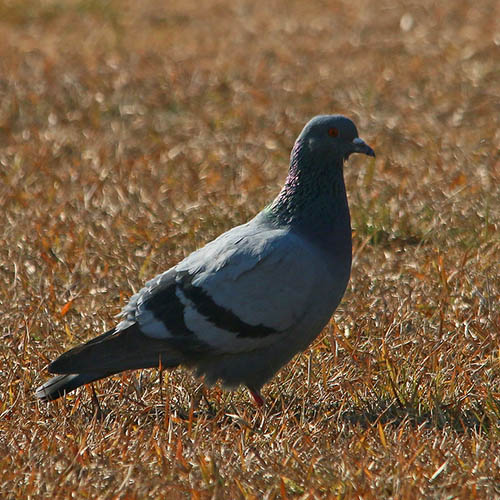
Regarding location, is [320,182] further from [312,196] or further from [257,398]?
[257,398]

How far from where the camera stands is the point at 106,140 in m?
7.21

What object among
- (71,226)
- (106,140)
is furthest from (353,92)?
(71,226)

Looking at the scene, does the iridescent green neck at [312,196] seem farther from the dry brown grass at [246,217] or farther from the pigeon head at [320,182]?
the dry brown grass at [246,217]

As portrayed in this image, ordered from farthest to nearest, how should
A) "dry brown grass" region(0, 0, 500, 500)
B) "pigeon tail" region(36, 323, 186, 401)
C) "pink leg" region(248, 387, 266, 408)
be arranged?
"pink leg" region(248, 387, 266, 408), "pigeon tail" region(36, 323, 186, 401), "dry brown grass" region(0, 0, 500, 500)

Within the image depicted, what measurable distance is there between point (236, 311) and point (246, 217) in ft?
A: 6.88

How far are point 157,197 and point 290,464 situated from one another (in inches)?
128

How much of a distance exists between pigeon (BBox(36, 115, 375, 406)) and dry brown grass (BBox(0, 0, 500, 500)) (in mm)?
181

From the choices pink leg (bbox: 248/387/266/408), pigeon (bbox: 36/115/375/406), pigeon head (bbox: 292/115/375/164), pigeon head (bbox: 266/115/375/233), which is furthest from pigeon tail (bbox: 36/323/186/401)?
pigeon head (bbox: 292/115/375/164)

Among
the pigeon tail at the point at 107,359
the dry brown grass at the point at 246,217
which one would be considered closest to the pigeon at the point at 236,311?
the pigeon tail at the point at 107,359

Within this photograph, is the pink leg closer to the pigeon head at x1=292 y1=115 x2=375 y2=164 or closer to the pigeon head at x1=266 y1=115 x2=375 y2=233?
the pigeon head at x1=266 y1=115 x2=375 y2=233

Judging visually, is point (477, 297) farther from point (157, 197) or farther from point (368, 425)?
point (157, 197)

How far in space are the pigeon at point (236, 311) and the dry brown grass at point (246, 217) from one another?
0.59 feet

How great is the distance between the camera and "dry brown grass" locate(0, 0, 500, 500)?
11.0 ft

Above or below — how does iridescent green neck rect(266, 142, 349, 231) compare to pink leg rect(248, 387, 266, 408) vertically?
above
